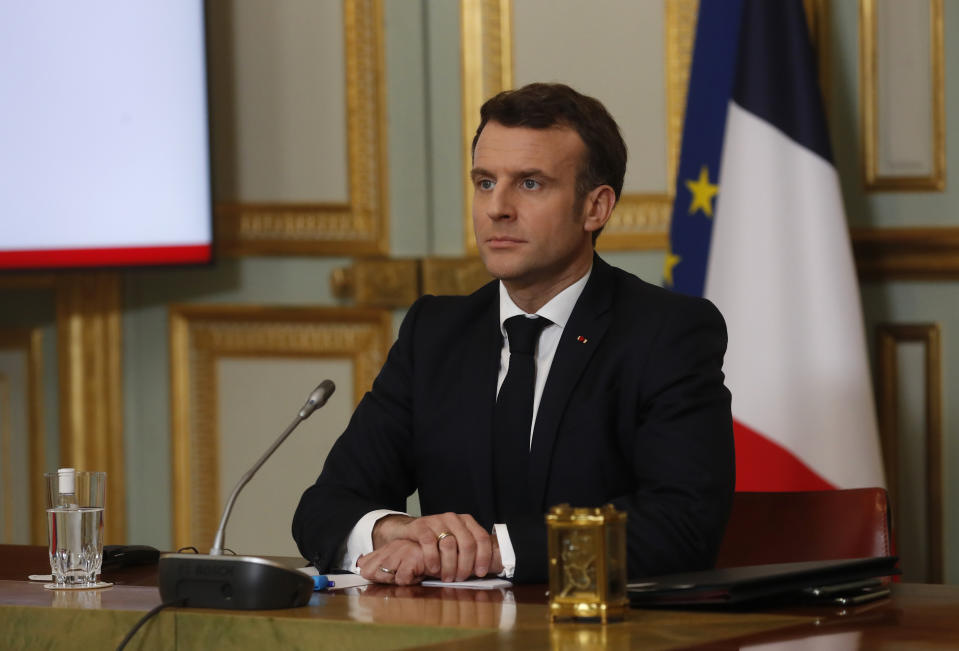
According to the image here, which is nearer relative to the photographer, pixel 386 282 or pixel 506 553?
pixel 506 553

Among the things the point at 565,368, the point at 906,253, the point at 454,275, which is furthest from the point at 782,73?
the point at 565,368

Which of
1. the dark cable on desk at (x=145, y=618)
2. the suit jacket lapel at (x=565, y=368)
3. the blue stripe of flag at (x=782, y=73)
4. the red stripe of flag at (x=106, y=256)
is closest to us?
the dark cable on desk at (x=145, y=618)

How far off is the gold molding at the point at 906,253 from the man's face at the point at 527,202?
158cm

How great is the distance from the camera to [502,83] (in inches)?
165

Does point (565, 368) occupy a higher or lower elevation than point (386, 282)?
lower

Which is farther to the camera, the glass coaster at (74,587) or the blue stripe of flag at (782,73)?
the blue stripe of flag at (782,73)

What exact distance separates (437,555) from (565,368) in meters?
0.46

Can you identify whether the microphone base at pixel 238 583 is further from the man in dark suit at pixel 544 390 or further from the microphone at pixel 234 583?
the man in dark suit at pixel 544 390

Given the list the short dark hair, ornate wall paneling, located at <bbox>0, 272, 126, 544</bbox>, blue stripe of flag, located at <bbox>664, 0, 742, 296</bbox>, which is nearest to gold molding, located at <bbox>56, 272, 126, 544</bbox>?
ornate wall paneling, located at <bbox>0, 272, 126, 544</bbox>

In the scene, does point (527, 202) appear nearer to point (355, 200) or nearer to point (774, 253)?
point (774, 253)

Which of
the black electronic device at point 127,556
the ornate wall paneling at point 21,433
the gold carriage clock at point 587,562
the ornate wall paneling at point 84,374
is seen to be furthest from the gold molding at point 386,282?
the gold carriage clock at point 587,562

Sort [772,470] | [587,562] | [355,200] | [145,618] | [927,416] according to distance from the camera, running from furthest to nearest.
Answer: [355,200] < [927,416] < [772,470] < [145,618] < [587,562]

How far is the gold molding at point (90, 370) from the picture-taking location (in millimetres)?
4574

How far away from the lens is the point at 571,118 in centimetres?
243
